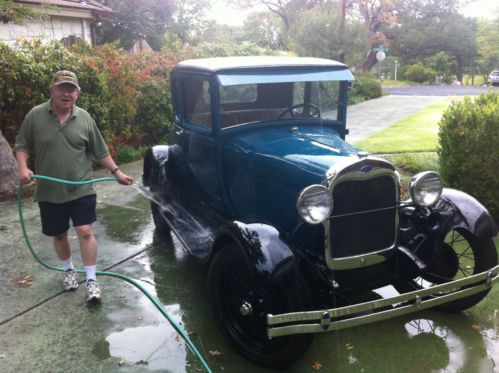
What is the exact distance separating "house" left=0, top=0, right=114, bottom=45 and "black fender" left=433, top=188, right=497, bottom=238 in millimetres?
12027

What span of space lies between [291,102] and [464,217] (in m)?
1.70

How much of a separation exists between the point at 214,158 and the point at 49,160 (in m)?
1.26

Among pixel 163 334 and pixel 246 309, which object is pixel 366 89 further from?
pixel 246 309

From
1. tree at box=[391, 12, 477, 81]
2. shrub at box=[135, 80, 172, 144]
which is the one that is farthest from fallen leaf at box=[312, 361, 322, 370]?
tree at box=[391, 12, 477, 81]

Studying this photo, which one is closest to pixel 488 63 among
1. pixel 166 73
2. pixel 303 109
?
pixel 166 73

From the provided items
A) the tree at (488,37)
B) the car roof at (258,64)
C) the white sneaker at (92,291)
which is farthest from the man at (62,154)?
the tree at (488,37)

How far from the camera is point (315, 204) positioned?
2633 mm

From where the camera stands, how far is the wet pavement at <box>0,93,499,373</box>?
2.79 m

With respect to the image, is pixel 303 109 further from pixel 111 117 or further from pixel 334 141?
pixel 111 117

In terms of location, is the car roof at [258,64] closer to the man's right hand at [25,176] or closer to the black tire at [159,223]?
the man's right hand at [25,176]

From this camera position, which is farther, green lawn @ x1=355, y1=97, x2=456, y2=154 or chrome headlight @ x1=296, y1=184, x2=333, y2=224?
green lawn @ x1=355, y1=97, x2=456, y2=154

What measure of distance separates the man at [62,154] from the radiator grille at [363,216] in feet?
5.38

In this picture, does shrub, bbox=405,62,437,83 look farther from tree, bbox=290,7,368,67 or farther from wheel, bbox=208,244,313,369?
wheel, bbox=208,244,313,369

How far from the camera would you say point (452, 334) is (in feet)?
10.1
